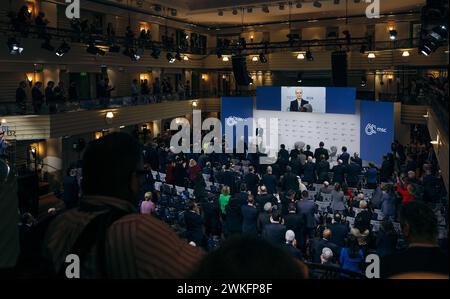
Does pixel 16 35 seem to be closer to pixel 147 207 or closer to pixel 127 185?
pixel 147 207

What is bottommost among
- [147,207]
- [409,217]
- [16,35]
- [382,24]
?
[147,207]

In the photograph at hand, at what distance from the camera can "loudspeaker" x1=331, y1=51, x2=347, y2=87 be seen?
2208cm

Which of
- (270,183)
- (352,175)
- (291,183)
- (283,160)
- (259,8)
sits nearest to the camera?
(291,183)

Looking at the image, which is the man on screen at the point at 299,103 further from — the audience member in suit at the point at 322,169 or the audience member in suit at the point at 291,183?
the audience member in suit at the point at 291,183

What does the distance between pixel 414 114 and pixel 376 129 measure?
3.11m

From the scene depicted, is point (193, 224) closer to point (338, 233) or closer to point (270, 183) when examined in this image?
point (338, 233)

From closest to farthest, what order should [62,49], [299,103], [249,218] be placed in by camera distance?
[249,218]
[62,49]
[299,103]

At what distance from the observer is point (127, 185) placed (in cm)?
189

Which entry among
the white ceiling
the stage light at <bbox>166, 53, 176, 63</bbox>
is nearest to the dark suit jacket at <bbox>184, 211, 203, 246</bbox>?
the white ceiling

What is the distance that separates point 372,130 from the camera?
21.7m

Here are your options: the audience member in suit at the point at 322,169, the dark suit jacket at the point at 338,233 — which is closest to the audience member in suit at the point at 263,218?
the dark suit jacket at the point at 338,233

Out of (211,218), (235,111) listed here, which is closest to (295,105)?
(235,111)
